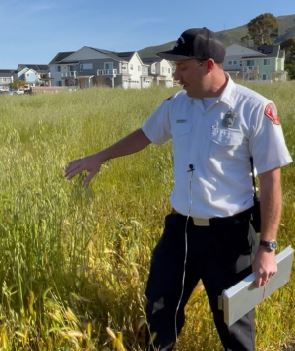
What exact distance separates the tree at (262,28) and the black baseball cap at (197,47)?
261ft

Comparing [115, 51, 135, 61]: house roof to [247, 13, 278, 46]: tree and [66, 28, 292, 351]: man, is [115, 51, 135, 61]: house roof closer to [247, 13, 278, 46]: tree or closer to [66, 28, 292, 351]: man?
[247, 13, 278, 46]: tree

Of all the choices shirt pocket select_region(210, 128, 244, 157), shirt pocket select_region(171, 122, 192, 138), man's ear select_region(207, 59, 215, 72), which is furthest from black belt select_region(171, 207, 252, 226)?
man's ear select_region(207, 59, 215, 72)

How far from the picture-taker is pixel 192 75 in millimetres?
1979

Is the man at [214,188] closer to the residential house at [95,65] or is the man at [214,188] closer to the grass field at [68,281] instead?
the grass field at [68,281]

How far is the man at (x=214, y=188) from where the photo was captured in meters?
1.88

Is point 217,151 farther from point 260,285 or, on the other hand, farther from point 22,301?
point 22,301

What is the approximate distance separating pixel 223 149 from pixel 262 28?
8462 centimetres

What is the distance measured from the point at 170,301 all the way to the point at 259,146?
91 centimetres

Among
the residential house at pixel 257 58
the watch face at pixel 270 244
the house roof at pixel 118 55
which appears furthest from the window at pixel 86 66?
the watch face at pixel 270 244

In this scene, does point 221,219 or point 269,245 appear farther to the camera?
point 221,219

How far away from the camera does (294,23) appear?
173 meters

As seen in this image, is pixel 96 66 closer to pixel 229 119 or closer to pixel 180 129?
pixel 180 129

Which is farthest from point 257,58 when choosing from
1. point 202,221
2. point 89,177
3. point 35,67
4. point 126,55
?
point 202,221

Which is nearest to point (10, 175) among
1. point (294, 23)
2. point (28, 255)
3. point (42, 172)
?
point (42, 172)
